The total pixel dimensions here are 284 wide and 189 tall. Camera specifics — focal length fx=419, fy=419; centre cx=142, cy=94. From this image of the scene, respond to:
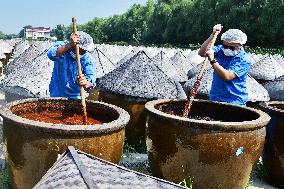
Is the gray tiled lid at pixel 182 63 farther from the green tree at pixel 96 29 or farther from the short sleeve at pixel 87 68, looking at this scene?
the green tree at pixel 96 29

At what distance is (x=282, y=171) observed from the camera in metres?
5.58

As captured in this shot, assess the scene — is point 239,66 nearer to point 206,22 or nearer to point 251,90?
point 251,90

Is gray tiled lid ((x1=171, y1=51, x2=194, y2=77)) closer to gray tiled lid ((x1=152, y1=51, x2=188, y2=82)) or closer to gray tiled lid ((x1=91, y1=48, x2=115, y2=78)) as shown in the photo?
gray tiled lid ((x1=152, y1=51, x2=188, y2=82))

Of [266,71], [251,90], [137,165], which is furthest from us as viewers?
[266,71]

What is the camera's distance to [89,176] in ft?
6.79

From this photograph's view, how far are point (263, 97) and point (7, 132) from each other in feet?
17.2

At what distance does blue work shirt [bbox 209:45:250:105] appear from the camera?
5.30 meters

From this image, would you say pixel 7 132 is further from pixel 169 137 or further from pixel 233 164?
pixel 233 164

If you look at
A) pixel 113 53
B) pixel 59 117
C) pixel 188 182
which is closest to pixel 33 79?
pixel 59 117

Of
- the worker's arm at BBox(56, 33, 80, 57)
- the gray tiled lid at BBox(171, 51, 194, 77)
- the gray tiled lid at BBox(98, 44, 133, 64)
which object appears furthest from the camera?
the gray tiled lid at BBox(98, 44, 133, 64)

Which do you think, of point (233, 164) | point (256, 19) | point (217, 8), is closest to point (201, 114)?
point (233, 164)

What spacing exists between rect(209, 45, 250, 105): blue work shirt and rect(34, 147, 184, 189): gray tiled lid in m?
3.29

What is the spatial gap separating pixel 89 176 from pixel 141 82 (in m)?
4.68

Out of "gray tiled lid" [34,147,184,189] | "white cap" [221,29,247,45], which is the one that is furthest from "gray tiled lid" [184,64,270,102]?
"gray tiled lid" [34,147,184,189]
